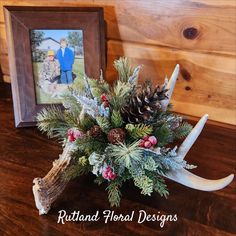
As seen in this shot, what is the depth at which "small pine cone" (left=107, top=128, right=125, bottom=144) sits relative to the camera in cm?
61

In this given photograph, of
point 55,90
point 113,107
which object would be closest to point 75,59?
point 55,90

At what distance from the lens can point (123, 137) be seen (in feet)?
2.01

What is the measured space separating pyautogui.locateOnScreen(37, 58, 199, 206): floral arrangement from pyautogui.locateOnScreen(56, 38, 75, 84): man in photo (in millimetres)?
294

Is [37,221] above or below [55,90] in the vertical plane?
below

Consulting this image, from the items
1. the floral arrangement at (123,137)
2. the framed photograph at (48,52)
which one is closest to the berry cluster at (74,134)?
the floral arrangement at (123,137)

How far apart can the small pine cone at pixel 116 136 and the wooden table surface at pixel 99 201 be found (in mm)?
156

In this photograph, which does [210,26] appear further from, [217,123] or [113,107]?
[113,107]

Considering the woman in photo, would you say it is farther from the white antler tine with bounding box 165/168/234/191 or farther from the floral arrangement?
the white antler tine with bounding box 165/168/234/191

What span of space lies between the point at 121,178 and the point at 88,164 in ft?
0.24

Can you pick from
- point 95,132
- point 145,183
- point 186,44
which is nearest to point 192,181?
point 145,183

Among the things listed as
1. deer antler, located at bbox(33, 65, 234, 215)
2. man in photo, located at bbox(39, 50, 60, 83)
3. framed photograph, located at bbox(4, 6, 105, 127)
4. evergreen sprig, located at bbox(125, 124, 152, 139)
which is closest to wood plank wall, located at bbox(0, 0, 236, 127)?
framed photograph, located at bbox(4, 6, 105, 127)

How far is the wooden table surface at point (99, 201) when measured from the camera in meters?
0.62

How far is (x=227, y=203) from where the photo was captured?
27.4 inches

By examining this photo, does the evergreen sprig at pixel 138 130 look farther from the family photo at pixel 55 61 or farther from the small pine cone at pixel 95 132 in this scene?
the family photo at pixel 55 61
